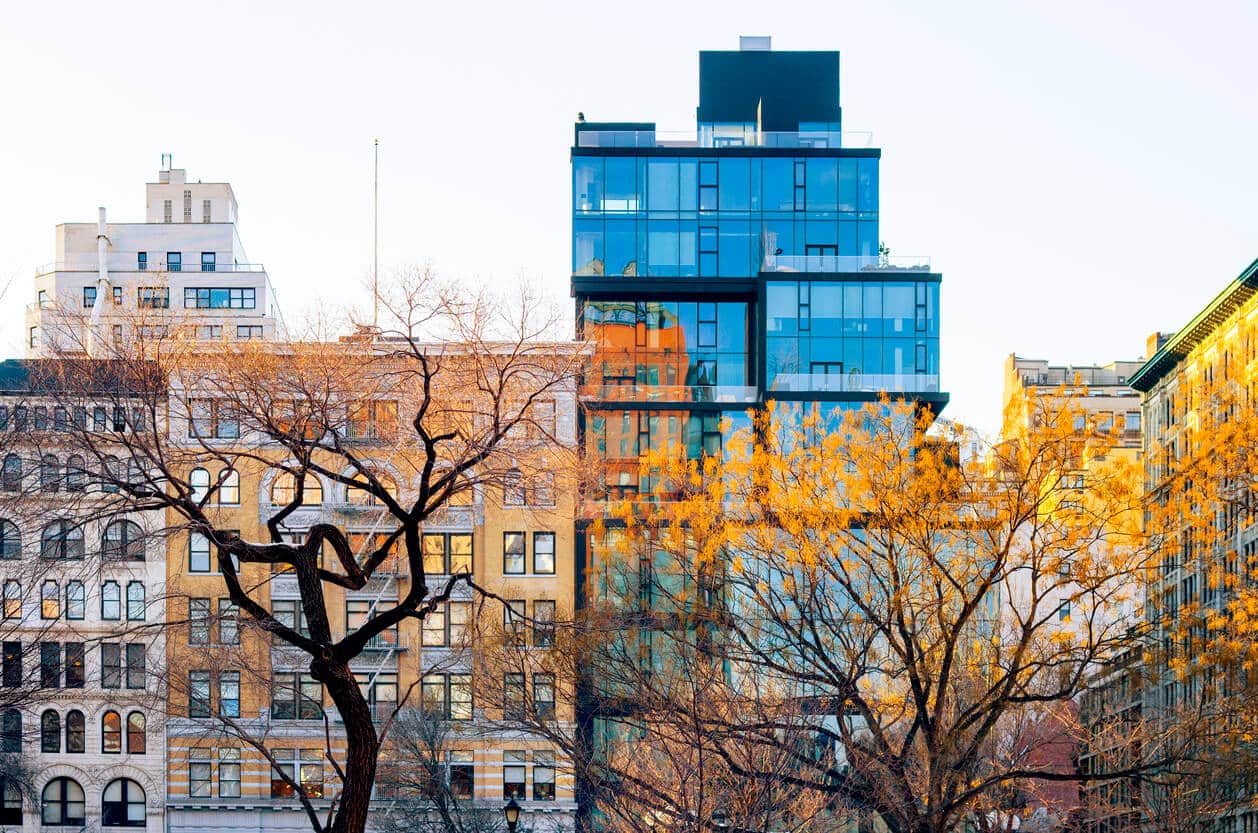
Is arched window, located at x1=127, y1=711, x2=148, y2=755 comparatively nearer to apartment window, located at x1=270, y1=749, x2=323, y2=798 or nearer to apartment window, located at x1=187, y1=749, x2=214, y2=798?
apartment window, located at x1=187, y1=749, x2=214, y2=798

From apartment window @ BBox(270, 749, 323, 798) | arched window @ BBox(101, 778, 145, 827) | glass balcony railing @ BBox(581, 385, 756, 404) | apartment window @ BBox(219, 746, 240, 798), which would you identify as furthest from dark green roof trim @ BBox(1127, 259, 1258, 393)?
arched window @ BBox(101, 778, 145, 827)

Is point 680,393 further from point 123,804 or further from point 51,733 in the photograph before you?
point 51,733

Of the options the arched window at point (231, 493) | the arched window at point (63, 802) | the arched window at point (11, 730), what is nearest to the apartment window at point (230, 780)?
the arched window at point (63, 802)

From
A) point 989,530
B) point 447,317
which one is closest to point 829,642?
point 989,530

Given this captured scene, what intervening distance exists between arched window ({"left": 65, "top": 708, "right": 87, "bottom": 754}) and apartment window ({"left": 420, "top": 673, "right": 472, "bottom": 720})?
16537 mm

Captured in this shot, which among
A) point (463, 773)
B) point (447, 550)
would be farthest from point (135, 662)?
point (463, 773)

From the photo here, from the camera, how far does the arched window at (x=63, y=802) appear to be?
88.1 metres

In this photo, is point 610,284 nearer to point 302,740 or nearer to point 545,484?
point 302,740

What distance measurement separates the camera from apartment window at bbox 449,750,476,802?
80231 mm

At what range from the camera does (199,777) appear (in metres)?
86.6

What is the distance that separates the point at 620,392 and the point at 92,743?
28.7m

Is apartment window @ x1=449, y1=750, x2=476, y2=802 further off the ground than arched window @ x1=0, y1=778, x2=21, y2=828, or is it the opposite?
apartment window @ x1=449, y1=750, x2=476, y2=802

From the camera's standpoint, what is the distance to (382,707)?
84.6 meters

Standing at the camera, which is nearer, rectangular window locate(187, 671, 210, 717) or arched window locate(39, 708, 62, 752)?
rectangular window locate(187, 671, 210, 717)
